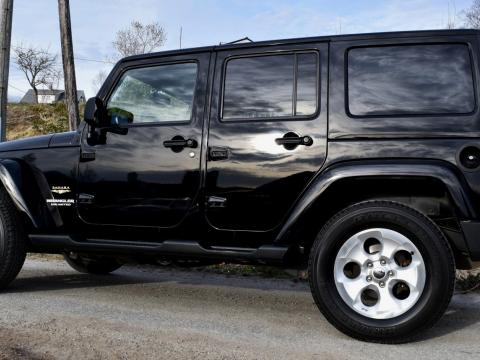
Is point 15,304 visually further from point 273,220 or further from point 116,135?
point 273,220

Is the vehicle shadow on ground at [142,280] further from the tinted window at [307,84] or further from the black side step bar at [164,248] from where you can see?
the tinted window at [307,84]

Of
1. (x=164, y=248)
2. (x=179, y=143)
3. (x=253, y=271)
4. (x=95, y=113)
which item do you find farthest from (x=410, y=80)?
(x=253, y=271)

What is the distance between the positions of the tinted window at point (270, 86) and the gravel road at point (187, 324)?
1.44m

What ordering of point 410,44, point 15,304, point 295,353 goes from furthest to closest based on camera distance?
point 15,304 < point 410,44 < point 295,353

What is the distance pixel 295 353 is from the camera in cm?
303

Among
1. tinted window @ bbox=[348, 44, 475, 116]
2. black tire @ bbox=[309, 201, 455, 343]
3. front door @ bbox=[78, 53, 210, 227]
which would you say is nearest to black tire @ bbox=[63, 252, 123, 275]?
front door @ bbox=[78, 53, 210, 227]

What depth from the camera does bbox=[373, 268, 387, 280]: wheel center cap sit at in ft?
10.8

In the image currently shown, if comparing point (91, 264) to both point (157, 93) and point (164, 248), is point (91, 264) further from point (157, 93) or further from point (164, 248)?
point (157, 93)

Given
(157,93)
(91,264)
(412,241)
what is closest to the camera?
(412,241)

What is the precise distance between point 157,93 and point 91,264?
217 centimetres

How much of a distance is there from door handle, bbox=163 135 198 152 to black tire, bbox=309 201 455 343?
1125mm

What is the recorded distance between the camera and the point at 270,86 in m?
3.75

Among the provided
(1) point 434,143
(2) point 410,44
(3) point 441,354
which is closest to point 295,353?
(3) point 441,354

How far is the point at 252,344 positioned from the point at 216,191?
108 cm
